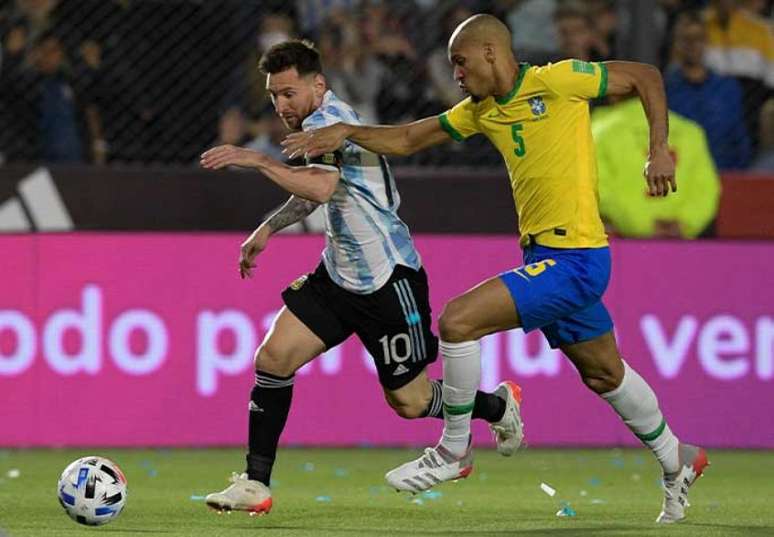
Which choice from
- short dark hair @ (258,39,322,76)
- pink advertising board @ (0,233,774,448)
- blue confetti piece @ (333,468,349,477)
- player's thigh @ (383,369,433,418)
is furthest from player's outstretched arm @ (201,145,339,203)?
pink advertising board @ (0,233,774,448)

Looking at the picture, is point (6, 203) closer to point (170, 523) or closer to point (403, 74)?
point (403, 74)

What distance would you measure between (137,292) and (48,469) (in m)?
1.59

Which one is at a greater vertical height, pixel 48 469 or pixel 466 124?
pixel 466 124

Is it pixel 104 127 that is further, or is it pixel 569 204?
pixel 104 127

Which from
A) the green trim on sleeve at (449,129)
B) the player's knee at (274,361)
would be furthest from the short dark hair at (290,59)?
the player's knee at (274,361)

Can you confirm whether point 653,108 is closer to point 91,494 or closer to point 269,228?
point 269,228

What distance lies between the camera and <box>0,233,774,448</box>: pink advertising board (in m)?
11.2

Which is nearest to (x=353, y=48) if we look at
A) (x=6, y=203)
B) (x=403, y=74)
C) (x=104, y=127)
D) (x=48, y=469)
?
(x=403, y=74)

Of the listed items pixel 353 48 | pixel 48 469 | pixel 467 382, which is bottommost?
pixel 48 469

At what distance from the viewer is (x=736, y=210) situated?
1246 cm

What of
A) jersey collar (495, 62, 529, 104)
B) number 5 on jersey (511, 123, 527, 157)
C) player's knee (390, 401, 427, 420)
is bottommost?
player's knee (390, 401, 427, 420)

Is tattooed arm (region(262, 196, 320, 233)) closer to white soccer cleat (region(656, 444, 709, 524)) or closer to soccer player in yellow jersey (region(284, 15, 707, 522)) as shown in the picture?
soccer player in yellow jersey (region(284, 15, 707, 522))

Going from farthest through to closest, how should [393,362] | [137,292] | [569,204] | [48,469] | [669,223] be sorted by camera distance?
[669,223], [137,292], [48,469], [393,362], [569,204]

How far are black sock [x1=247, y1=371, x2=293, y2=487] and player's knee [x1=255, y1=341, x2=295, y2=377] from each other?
0.10 feet
